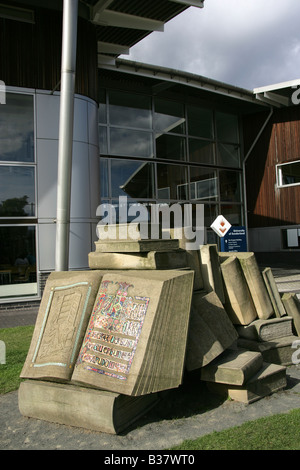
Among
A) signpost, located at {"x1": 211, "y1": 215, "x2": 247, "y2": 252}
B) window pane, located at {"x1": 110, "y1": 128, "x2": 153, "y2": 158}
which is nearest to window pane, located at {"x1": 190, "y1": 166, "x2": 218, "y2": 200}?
window pane, located at {"x1": 110, "y1": 128, "x2": 153, "y2": 158}

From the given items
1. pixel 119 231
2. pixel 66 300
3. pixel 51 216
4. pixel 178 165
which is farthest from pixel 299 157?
pixel 66 300

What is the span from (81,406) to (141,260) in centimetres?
Answer: 177

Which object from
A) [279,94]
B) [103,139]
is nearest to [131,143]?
[103,139]

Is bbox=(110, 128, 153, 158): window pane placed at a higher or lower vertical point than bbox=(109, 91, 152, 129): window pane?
lower

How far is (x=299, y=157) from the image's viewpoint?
20.2 m

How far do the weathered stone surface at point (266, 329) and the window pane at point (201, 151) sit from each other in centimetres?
1477

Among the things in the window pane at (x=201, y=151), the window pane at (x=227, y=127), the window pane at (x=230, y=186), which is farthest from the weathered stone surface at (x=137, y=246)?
the window pane at (x=227, y=127)

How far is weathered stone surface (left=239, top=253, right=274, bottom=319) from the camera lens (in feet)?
19.5

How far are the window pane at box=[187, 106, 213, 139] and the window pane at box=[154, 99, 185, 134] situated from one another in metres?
0.52

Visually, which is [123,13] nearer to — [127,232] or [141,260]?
[127,232]

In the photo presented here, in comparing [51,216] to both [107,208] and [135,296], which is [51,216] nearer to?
[107,208]

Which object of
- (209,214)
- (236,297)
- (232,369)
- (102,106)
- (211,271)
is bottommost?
(232,369)

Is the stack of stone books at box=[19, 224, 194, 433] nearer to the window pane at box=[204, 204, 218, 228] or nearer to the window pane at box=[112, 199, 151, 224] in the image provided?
the window pane at box=[112, 199, 151, 224]

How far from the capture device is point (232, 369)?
4.11 metres
